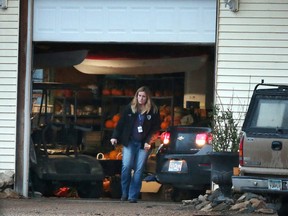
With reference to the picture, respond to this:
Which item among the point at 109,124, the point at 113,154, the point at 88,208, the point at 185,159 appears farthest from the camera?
the point at 109,124

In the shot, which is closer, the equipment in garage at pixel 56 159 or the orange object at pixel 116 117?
the equipment in garage at pixel 56 159

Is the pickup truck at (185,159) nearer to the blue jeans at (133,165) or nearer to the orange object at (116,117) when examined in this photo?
the blue jeans at (133,165)

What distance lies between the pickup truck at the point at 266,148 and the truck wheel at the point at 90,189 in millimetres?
4885

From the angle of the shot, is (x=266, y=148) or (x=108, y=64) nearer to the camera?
(x=266, y=148)

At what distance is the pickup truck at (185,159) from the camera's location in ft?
40.5

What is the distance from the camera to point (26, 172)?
12.9 m

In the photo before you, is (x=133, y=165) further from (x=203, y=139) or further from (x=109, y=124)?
(x=109, y=124)

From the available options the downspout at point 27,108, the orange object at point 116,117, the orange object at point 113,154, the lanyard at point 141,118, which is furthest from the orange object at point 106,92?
the lanyard at point 141,118

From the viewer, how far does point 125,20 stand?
12.9 meters

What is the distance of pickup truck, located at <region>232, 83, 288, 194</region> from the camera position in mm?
9180

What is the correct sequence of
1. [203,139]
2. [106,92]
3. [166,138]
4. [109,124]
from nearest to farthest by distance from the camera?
1. [203,139]
2. [166,138]
3. [109,124]
4. [106,92]

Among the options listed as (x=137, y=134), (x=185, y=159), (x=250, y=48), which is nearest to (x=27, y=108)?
(x=137, y=134)

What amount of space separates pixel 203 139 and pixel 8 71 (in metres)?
3.56

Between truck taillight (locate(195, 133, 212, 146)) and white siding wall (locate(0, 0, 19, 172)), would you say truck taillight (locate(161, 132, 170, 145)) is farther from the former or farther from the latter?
white siding wall (locate(0, 0, 19, 172))
